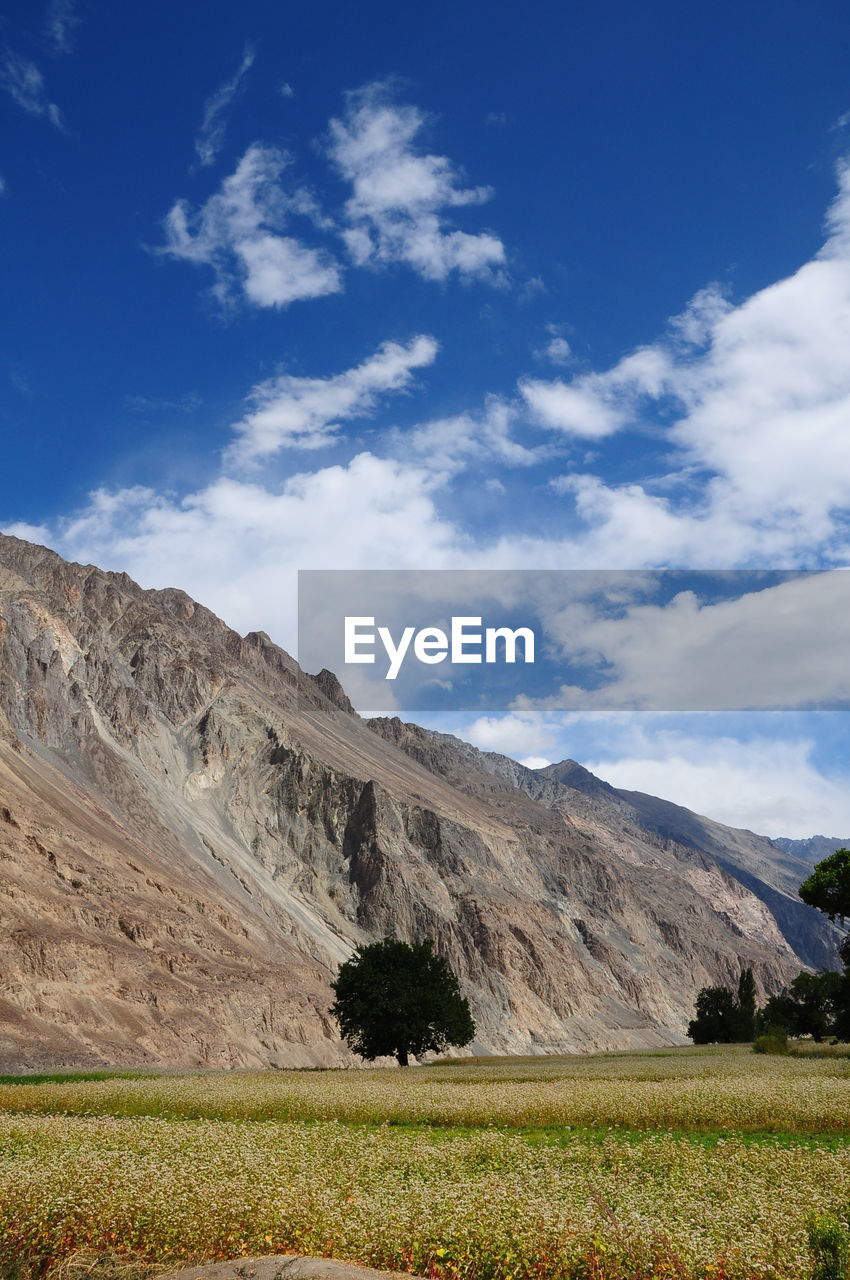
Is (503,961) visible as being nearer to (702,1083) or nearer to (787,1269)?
(702,1083)

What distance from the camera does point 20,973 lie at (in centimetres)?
8494

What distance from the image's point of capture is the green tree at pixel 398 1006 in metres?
63.8

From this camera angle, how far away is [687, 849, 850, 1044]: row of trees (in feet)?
179

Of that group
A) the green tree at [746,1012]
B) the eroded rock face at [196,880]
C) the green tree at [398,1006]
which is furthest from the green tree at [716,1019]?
the green tree at [398,1006]

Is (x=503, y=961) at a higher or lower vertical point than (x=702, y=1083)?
lower

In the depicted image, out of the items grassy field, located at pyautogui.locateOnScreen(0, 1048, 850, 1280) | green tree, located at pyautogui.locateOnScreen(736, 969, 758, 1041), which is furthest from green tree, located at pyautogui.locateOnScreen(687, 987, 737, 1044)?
grassy field, located at pyautogui.locateOnScreen(0, 1048, 850, 1280)

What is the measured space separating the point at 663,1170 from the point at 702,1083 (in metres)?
18.4

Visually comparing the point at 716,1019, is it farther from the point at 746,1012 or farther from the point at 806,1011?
the point at 806,1011

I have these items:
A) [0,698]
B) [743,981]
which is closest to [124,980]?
[0,698]

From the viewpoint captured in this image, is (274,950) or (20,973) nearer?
(20,973)

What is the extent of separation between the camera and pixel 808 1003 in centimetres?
8650

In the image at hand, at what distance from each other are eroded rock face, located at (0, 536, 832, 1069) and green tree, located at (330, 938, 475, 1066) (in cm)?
2573

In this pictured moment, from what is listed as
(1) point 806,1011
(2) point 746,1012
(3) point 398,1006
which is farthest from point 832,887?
(2) point 746,1012

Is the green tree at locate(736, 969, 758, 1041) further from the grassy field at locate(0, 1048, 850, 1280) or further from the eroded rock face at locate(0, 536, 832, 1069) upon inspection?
the grassy field at locate(0, 1048, 850, 1280)
